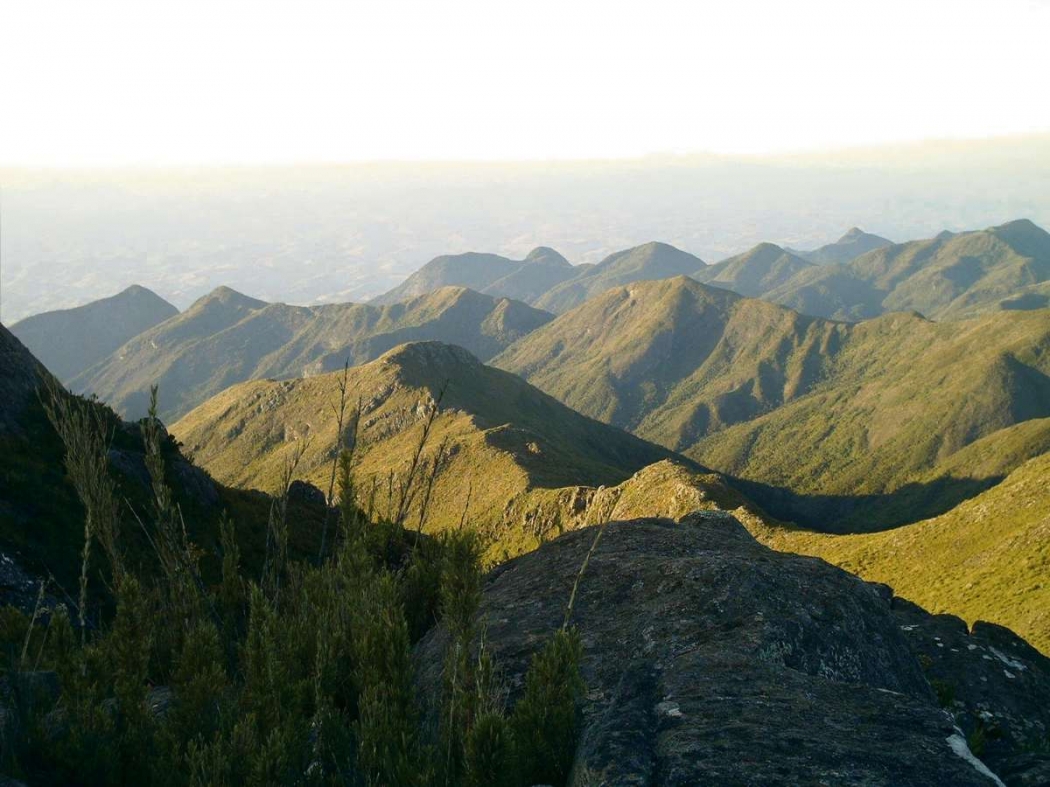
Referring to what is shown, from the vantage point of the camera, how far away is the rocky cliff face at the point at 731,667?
398 cm

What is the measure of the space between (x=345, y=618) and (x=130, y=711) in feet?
4.97

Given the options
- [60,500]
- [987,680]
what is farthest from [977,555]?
[60,500]

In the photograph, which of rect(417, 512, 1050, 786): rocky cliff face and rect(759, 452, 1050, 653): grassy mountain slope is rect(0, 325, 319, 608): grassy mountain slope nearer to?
rect(417, 512, 1050, 786): rocky cliff face

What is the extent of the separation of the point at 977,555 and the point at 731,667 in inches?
2599

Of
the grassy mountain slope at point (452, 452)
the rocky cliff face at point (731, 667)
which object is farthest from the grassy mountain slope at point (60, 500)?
the grassy mountain slope at point (452, 452)

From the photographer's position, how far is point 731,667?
18.5 ft

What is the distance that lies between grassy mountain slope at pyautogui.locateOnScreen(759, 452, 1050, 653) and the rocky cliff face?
41923mm

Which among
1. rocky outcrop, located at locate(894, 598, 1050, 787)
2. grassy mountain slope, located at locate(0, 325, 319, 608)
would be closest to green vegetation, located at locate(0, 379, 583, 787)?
rocky outcrop, located at locate(894, 598, 1050, 787)

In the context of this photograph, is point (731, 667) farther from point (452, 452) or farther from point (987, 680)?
point (452, 452)

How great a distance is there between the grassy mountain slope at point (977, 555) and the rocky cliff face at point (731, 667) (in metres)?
41.9

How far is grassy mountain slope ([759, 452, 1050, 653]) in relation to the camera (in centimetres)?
4603

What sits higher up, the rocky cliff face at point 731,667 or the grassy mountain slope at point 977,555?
the rocky cliff face at point 731,667

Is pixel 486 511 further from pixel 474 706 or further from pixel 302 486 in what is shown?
pixel 474 706

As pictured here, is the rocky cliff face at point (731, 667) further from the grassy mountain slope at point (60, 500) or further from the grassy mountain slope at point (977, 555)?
the grassy mountain slope at point (977, 555)
